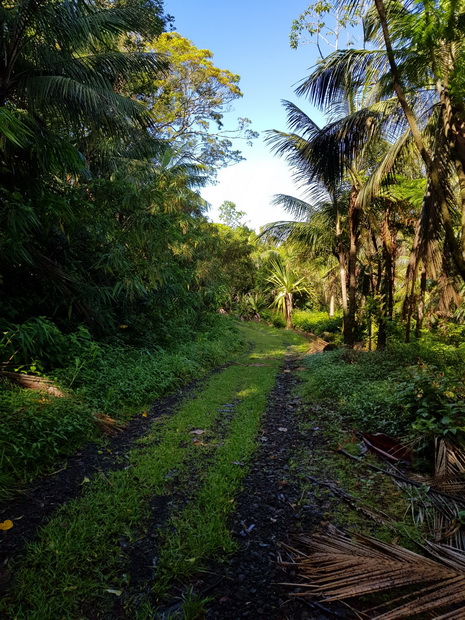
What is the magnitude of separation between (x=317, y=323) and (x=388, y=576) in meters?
18.2

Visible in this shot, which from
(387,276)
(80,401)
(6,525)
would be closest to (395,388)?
(80,401)

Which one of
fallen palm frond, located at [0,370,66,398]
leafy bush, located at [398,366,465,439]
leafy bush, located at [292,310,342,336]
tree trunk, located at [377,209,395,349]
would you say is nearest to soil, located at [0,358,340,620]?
fallen palm frond, located at [0,370,66,398]

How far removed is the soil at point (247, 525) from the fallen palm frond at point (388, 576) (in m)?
0.13

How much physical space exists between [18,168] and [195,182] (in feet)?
31.9

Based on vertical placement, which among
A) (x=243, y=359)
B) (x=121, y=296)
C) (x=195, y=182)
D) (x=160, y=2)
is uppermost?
(x=160, y=2)

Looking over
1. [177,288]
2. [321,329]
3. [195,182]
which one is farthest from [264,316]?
[177,288]

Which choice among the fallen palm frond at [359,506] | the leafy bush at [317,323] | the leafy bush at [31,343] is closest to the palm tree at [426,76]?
the fallen palm frond at [359,506]

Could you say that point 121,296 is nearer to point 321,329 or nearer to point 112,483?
point 112,483

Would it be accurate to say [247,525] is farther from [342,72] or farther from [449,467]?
[342,72]

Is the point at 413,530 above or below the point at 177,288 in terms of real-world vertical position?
below

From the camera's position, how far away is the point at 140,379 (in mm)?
5602

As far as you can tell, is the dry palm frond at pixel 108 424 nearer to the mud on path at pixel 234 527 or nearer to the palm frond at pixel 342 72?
the mud on path at pixel 234 527

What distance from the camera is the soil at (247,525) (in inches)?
70.7

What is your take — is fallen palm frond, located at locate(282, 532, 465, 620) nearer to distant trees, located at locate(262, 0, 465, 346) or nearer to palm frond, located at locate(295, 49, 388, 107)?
distant trees, located at locate(262, 0, 465, 346)
